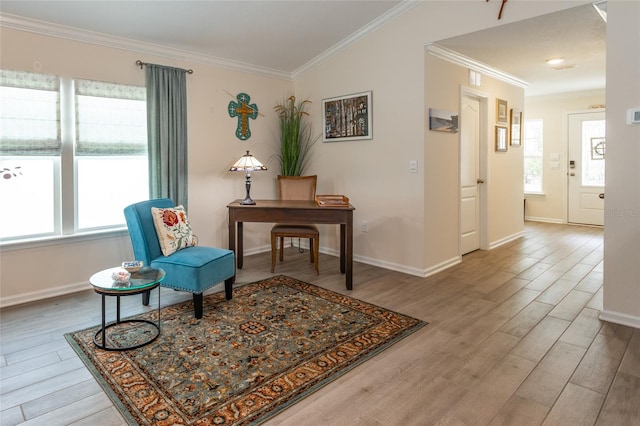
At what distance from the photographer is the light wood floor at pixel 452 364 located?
187cm

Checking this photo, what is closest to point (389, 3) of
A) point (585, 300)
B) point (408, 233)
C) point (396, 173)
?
point (396, 173)

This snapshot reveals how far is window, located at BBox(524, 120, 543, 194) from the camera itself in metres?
7.77

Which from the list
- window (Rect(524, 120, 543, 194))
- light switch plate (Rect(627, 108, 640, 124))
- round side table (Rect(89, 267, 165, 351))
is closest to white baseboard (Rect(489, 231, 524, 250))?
window (Rect(524, 120, 543, 194))

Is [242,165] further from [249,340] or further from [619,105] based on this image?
[619,105]

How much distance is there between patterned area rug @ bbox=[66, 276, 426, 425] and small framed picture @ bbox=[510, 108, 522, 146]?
3.97 metres

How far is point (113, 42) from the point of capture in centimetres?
373

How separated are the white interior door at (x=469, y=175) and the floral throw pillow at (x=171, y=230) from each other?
3186 mm

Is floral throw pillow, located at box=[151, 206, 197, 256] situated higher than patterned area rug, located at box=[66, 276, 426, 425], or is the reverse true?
floral throw pillow, located at box=[151, 206, 197, 256]

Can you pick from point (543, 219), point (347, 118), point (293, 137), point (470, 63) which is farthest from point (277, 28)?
point (543, 219)

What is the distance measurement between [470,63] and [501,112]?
1.16 metres

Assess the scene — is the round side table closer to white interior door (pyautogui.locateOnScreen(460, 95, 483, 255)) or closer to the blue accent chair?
the blue accent chair

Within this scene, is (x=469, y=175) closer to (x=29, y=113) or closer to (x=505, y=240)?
(x=505, y=240)

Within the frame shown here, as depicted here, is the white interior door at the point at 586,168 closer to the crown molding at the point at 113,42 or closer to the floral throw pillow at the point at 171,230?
the crown molding at the point at 113,42

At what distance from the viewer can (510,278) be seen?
13.1 ft
